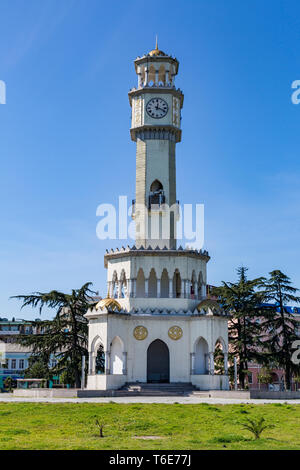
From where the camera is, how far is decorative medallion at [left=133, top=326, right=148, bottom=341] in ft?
139

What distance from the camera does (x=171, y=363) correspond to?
4219 centimetres

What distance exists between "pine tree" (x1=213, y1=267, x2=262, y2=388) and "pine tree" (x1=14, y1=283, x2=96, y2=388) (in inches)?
500

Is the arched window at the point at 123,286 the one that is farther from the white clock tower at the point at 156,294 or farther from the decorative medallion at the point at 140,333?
the decorative medallion at the point at 140,333

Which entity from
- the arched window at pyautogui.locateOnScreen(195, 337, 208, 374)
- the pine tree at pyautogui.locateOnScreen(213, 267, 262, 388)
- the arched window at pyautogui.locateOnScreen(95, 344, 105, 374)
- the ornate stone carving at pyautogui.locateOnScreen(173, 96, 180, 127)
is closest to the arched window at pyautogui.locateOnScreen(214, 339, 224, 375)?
the pine tree at pyautogui.locateOnScreen(213, 267, 262, 388)

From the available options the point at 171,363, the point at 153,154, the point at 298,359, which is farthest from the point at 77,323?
the point at 298,359

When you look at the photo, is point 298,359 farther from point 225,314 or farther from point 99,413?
point 99,413

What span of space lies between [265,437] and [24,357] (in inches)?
2738

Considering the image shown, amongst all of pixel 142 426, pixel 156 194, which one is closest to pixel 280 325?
pixel 156 194

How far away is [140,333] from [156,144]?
16725 millimetres

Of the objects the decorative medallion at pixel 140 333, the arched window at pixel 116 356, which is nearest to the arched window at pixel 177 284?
the decorative medallion at pixel 140 333

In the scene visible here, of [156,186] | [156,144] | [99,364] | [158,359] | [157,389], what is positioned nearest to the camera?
[157,389]

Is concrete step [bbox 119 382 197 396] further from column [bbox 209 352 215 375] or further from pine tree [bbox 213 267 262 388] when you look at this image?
pine tree [bbox 213 267 262 388]

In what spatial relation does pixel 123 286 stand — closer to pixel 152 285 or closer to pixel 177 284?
pixel 152 285

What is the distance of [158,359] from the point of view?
44625 millimetres
